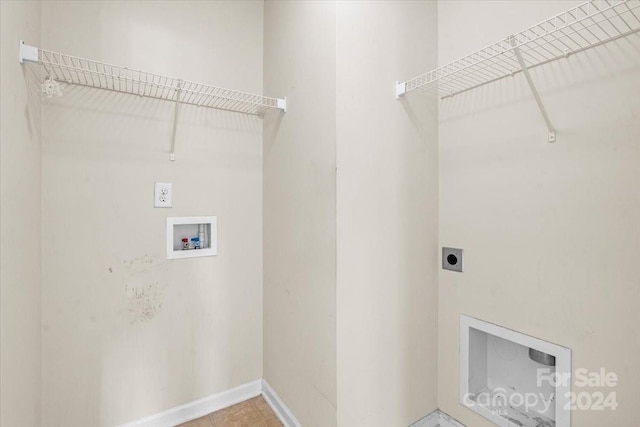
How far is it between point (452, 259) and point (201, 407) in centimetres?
151

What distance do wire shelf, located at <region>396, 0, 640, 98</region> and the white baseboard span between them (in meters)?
1.55

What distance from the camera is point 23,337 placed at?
3.02ft

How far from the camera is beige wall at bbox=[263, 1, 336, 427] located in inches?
43.9

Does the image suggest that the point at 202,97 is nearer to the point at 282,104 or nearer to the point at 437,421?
the point at 282,104

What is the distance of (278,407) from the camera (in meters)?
1.46

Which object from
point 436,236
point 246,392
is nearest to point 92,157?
point 246,392

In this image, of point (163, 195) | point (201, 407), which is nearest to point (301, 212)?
point (163, 195)

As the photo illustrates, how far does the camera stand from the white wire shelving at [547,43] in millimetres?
846

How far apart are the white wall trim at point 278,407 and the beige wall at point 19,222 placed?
38.2 inches

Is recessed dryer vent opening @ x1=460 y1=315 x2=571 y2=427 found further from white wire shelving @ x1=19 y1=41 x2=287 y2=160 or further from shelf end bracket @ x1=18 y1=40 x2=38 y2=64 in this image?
shelf end bracket @ x1=18 y1=40 x2=38 y2=64

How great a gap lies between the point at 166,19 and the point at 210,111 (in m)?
0.46

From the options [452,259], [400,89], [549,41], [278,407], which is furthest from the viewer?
[278,407]

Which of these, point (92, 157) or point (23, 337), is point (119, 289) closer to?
point (23, 337)

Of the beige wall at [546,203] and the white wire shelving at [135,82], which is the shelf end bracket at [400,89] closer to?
the beige wall at [546,203]
